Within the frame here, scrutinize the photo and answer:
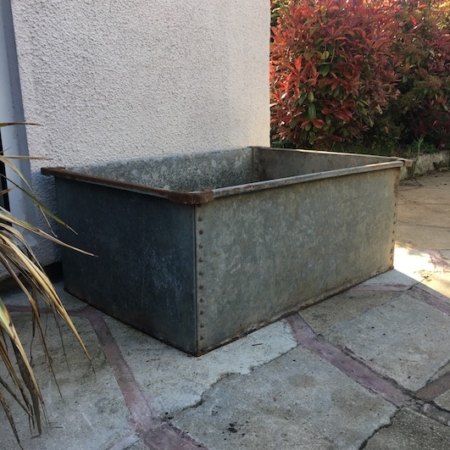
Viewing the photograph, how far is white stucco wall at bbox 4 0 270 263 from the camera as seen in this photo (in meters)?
2.81

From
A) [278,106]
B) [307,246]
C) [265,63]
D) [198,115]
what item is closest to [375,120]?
[278,106]

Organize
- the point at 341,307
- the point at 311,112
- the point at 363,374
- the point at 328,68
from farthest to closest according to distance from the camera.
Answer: the point at 311,112, the point at 328,68, the point at 341,307, the point at 363,374

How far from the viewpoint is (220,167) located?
3816 mm

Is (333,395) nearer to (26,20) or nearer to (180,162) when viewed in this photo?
(180,162)

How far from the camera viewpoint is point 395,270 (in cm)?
344

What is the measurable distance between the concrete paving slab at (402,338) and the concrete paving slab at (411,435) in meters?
0.22

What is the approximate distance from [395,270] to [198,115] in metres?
1.71

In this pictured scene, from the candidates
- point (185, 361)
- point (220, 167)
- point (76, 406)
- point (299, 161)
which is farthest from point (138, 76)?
point (76, 406)

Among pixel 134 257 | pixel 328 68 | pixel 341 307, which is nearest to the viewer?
pixel 134 257

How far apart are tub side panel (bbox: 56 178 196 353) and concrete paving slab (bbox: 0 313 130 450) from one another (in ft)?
Answer: 0.96

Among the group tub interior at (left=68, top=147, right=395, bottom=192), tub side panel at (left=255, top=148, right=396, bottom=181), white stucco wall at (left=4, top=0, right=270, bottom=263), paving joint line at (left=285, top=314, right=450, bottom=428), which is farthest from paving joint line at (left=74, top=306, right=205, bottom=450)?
tub side panel at (left=255, top=148, right=396, bottom=181)

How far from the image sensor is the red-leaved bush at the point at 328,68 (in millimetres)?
5449

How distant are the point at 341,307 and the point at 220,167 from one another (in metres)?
1.44

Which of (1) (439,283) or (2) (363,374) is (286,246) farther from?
(1) (439,283)
